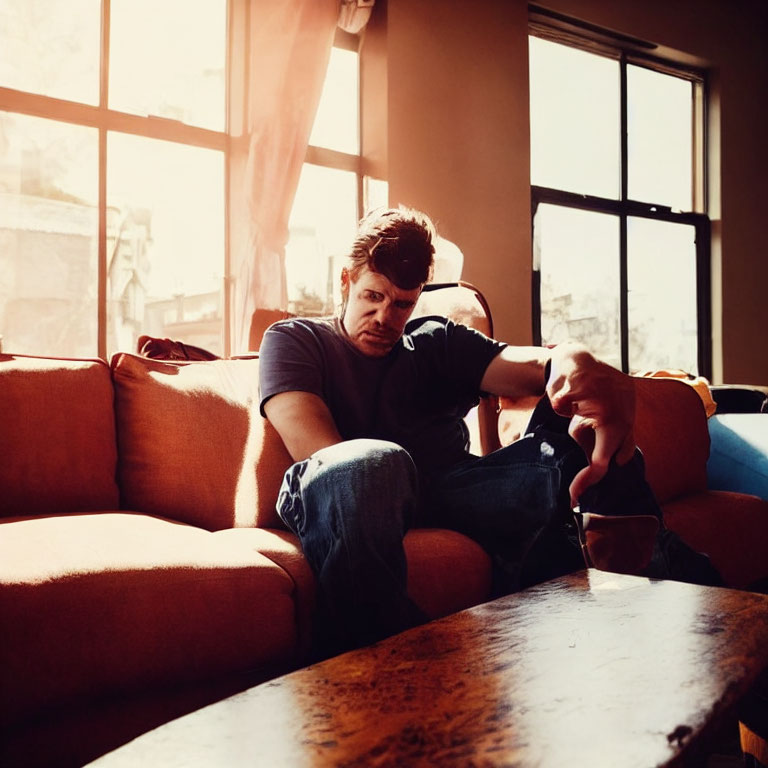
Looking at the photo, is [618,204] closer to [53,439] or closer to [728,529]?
[728,529]

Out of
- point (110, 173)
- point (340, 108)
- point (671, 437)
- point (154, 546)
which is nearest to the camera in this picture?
point (154, 546)

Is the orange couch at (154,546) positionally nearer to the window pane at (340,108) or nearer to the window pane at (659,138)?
the window pane at (340,108)

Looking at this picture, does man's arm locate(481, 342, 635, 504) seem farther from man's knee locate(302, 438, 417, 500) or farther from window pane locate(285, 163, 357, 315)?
window pane locate(285, 163, 357, 315)

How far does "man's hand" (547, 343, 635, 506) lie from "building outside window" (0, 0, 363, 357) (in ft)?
8.30

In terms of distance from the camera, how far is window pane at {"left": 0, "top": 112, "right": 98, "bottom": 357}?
3139 millimetres

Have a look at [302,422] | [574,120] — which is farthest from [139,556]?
[574,120]

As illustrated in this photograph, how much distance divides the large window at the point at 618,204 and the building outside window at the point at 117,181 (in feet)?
5.15

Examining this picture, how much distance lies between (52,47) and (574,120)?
9.89ft

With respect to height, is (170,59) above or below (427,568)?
above

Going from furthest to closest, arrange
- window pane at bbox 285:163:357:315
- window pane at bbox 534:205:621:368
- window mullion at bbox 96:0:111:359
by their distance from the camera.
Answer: window pane at bbox 534:205:621:368 → window pane at bbox 285:163:357:315 → window mullion at bbox 96:0:111:359

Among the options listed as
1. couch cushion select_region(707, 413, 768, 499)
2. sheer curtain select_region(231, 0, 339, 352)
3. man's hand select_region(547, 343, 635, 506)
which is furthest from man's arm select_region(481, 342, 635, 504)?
sheer curtain select_region(231, 0, 339, 352)

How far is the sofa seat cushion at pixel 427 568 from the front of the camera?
4.25ft

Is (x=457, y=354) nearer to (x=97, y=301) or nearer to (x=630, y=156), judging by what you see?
(x=97, y=301)

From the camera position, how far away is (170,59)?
11.6 ft
